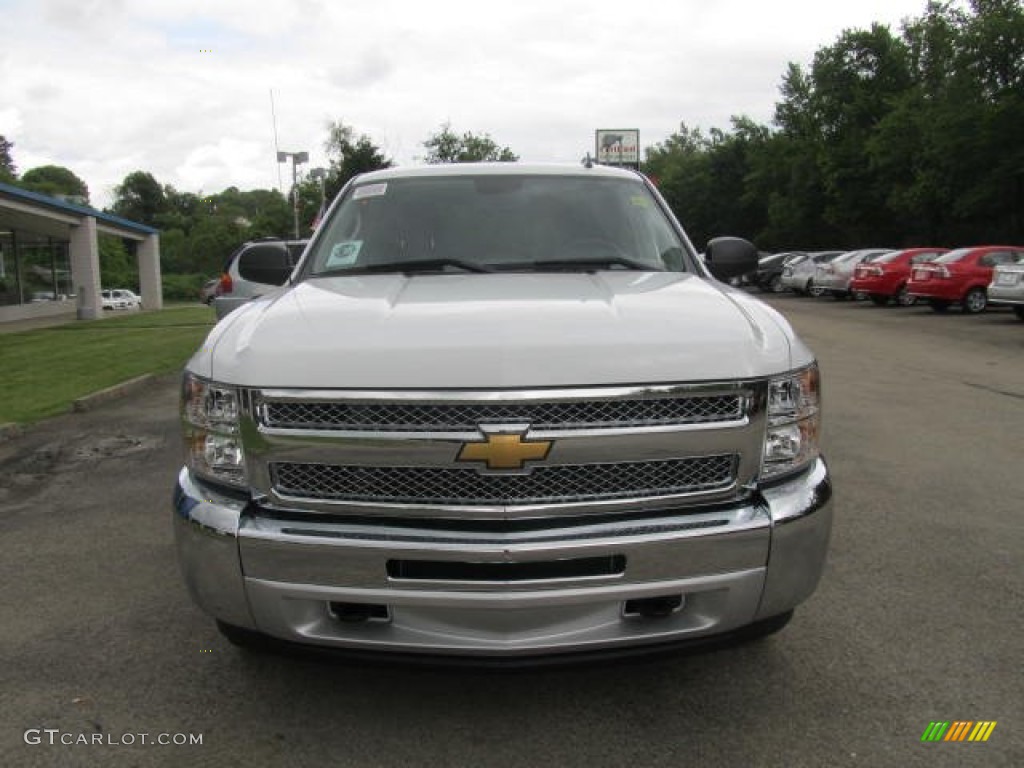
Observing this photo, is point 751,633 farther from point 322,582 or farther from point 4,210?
point 4,210

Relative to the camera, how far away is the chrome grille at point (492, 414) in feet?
8.15

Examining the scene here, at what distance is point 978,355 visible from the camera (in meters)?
12.9

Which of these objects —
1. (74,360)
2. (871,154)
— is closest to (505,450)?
(74,360)

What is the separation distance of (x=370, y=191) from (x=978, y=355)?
11262 mm

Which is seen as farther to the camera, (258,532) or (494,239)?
(494,239)

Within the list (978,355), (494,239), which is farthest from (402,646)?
(978,355)

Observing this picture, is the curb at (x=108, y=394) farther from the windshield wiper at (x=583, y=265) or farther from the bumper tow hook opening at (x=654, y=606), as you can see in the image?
the bumper tow hook opening at (x=654, y=606)

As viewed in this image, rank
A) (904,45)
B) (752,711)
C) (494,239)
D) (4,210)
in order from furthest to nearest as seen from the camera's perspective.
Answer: (904,45) → (4,210) → (494,239) → (752,711)

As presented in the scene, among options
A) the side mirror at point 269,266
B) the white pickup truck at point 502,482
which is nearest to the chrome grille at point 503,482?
the white pickup truck at point 502,482

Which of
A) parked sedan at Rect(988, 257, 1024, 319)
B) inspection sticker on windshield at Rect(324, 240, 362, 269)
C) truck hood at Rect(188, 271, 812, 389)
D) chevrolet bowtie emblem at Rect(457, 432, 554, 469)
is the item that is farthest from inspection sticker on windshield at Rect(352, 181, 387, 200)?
parked sedan at Rect(988, 257, 1024, 319)

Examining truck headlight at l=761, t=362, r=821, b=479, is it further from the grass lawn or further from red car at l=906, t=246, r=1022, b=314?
red car at l=906, t=246, r=1022, b=314

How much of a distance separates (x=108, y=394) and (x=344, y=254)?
679cm

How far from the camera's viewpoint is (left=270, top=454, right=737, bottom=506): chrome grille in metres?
2.52

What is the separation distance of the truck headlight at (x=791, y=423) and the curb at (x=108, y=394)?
802 centimetres
